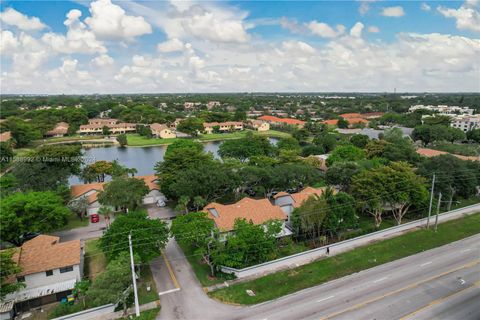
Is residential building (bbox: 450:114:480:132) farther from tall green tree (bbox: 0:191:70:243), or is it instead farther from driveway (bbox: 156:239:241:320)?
tall green tree (bbox: 0:191:70:243)

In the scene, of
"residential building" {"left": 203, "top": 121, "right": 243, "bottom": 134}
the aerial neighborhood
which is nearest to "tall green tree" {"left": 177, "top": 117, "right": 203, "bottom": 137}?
"residential building" {"left": 203, "top": 121, "right": 243, "bottom": 134}

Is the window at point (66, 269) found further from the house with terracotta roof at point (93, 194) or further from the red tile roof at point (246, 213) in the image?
the house with terracotta roof at point (93, 194)

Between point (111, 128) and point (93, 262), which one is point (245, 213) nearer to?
point (93, 262)

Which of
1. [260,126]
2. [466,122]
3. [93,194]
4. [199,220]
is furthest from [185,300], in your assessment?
[466,122]

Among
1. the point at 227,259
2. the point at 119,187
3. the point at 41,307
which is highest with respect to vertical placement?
the point at 119,187

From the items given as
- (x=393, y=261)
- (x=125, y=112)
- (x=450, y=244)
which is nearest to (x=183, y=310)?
(x=393, y=261)

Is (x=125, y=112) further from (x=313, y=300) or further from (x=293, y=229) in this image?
(x=313, y=300)
